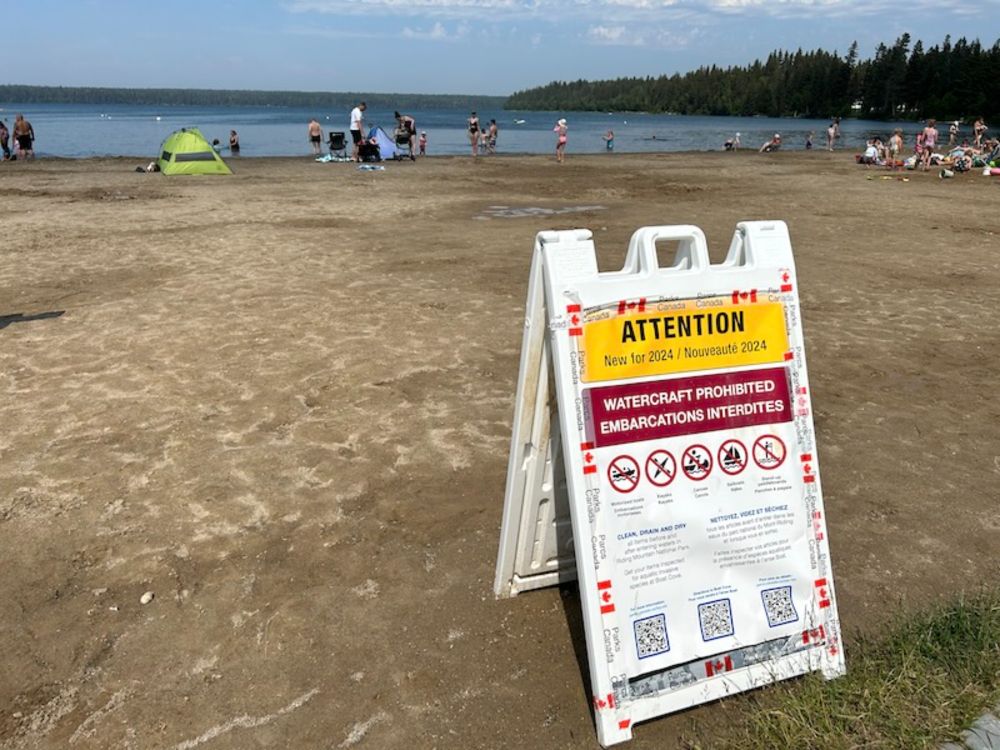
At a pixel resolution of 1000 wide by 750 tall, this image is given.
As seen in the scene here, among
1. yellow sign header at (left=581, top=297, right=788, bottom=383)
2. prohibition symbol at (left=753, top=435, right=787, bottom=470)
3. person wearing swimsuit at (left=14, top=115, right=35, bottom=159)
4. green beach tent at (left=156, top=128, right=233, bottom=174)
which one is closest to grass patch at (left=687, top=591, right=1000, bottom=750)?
prohibition symbol at (left=753, top=435, right=787, bottom=470)

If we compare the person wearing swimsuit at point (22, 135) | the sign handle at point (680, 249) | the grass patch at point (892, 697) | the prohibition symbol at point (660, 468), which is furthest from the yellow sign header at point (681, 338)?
the person wearing swimsuit at point (22, 135)

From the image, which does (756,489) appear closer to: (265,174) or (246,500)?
(246,500)

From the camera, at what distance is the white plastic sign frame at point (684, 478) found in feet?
8.32

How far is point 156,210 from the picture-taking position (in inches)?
571

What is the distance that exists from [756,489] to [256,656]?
2.14m

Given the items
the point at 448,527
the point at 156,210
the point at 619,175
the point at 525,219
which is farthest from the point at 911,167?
the point at 448,527

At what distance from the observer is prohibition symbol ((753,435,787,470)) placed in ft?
9.00

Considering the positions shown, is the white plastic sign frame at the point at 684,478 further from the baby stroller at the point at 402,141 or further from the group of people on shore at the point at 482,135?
the group of people on shore at the point at 482,135

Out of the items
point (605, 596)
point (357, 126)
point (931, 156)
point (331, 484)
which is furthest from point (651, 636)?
point (931, 156)

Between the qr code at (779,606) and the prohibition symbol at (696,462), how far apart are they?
0.51 m

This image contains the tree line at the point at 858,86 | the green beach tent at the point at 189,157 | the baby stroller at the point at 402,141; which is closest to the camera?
the green beach tent at the point at 189,157

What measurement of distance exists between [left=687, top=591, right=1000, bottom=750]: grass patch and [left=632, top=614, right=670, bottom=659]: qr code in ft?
1.23

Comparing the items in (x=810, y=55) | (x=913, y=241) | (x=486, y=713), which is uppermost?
(x=810, y=55)

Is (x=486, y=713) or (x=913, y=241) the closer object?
(x=486, y=713)
